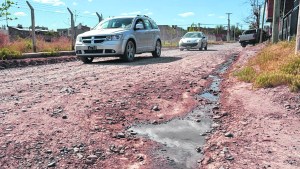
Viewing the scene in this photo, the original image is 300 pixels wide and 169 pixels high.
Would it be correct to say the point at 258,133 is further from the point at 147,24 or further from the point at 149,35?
the point at 147,24

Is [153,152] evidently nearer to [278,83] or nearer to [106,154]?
[106,154]

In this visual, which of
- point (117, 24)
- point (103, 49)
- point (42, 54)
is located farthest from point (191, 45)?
point (103, 49)

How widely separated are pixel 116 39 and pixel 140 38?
1.56 m

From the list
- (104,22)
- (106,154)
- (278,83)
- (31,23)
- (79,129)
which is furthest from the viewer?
(31,23)

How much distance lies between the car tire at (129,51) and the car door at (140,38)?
38cm

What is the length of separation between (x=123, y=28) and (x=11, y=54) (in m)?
3.94

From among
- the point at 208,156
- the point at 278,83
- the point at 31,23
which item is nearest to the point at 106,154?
the point at 208,156

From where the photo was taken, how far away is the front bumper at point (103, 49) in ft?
36.8

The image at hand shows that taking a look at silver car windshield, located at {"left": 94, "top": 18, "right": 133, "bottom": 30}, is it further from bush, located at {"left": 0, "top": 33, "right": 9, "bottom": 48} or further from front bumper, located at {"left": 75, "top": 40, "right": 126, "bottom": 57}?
bush, located at {"left": 0, "top": 33, "right": 9, "bottom": 48}

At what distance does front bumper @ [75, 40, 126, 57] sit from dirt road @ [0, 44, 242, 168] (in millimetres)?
3601

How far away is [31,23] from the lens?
14742mm

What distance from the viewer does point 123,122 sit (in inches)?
171

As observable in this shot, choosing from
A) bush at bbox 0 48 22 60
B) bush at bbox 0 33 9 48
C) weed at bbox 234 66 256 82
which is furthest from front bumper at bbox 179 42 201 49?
weed at bbox 234 66 256 82

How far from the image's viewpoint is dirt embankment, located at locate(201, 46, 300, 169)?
10.2 feet
